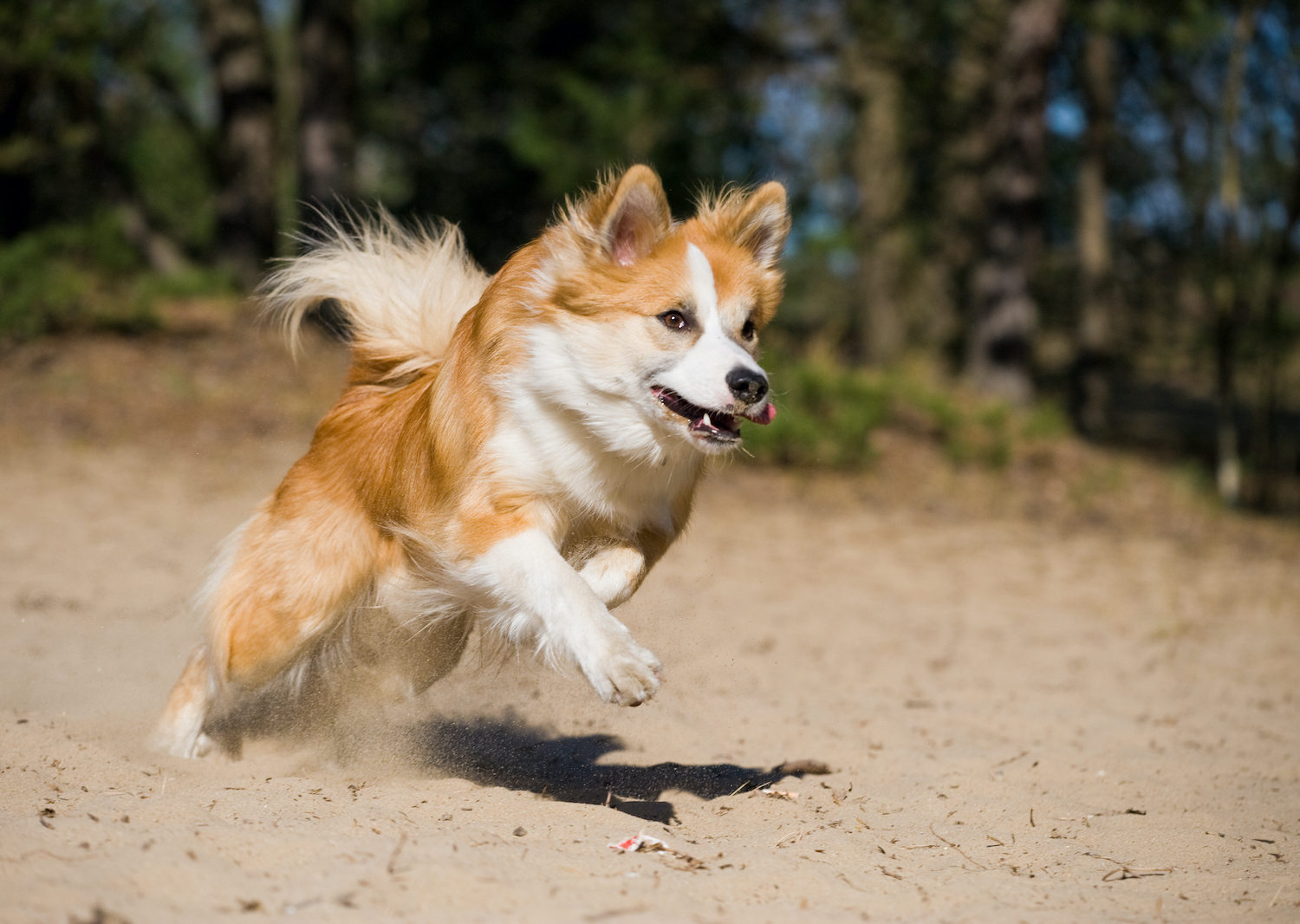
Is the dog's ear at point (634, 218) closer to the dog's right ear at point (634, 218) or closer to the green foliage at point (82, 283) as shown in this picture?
the dog's right ear at point (634, 218)

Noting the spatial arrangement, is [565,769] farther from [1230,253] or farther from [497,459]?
[1230,253]

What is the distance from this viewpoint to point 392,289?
4352 mm

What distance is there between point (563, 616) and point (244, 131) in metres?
13.1

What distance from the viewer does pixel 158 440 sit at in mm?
9820

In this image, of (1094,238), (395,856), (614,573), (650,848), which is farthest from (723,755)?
(1094,238)

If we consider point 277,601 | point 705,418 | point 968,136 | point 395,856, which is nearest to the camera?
point 395,856

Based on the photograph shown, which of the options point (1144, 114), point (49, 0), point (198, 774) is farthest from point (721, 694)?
point (1144, 114)

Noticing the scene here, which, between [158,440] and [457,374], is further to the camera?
[158,440]

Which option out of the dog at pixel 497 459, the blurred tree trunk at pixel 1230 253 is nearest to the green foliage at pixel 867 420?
the blurred tree trunk at pixel 1230 253

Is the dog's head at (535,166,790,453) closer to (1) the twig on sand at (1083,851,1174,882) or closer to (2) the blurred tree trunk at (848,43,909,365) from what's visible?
(1) the twig on sand at (1083,851,1174,882)

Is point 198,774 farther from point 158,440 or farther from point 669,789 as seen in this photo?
point 158,440

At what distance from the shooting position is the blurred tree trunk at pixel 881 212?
15266 mm

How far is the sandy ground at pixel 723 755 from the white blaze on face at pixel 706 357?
1.29 meters

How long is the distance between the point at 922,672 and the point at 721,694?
1.25 m
